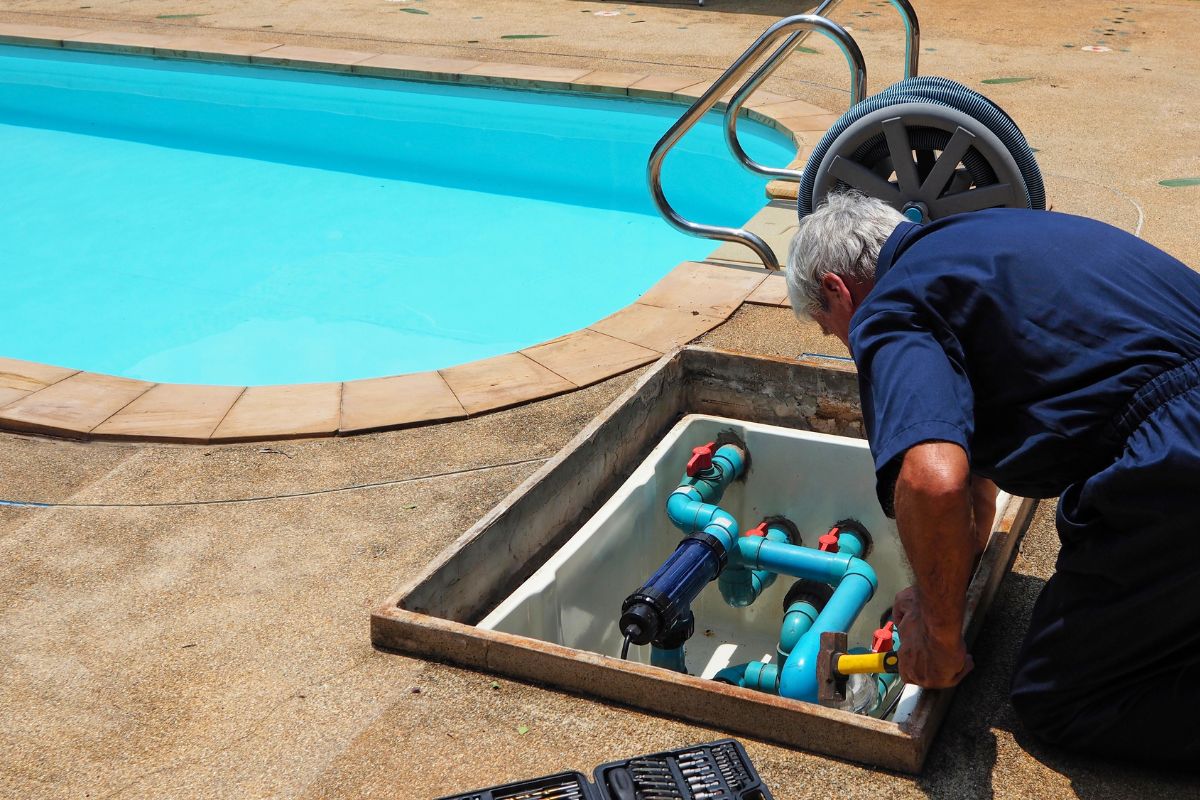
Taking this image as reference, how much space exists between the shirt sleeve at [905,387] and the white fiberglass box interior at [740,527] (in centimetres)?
104

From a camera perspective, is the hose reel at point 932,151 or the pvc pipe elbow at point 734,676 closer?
the pvc pipe elbow at point 734,676

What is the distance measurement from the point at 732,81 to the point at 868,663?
300 cm

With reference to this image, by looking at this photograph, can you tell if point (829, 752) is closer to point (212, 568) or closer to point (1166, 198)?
point (212, 568)

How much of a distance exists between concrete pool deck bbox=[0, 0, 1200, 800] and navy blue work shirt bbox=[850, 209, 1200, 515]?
582 millimetres

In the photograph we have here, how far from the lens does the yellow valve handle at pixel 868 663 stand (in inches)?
92.9

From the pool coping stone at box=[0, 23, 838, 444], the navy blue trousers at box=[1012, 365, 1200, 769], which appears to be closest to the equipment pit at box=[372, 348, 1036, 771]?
the navy blue trousers at box=[1012, 365, 1200, 769]

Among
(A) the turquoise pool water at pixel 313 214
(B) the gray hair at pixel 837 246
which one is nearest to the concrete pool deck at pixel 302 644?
(B) the gray hair at pixel 837 246

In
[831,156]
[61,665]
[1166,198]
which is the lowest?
[61,665]

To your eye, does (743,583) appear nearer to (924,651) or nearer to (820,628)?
(820,628)

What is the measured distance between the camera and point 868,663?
2.43 m

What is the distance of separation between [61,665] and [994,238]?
2.34 metres

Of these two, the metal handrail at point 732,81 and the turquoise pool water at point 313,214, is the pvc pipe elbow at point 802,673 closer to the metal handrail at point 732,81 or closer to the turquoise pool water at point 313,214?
the metal handrail at point 732,81

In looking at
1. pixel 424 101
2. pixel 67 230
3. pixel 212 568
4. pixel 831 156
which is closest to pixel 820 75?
pixel 424 101

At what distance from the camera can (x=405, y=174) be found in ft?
29.2
